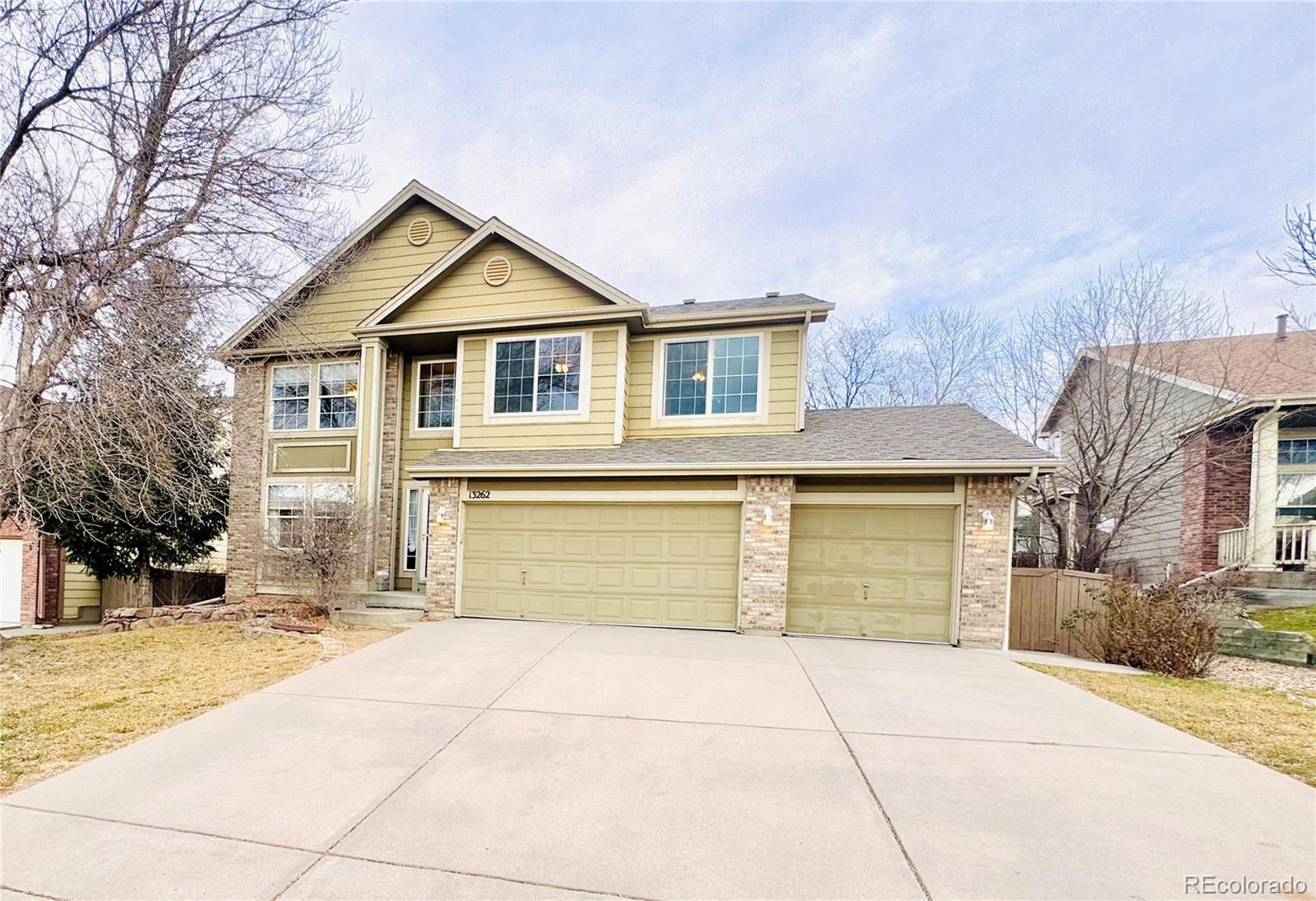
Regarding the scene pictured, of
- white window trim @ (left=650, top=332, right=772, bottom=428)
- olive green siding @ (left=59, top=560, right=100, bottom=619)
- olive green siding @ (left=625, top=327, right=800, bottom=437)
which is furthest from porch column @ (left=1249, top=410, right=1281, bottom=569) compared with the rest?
olive green siding @ (left=59, top=560, right=100, bottom=619)

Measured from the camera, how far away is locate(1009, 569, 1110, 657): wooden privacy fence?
348 inches

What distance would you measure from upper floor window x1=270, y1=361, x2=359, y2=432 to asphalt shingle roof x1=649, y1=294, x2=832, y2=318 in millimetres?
6858

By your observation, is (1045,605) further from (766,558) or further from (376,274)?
(376,274)

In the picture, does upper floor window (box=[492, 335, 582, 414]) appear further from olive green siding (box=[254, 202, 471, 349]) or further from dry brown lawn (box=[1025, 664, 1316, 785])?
dry brown lawn (box=[1025, 664, 1316, 785])

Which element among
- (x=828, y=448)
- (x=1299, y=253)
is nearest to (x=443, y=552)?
(x=828, y=448)

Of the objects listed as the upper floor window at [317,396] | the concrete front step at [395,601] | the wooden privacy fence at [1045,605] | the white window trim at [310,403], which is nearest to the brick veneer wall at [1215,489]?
the wooden privacy fence at [1045,605]

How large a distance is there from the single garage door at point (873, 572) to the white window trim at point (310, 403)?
9851 mm

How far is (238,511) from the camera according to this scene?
12.0 metres

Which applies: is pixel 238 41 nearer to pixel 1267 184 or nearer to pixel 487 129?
pixel 487 129

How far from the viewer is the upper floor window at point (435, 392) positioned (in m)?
11.9

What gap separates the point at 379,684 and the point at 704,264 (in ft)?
87.9

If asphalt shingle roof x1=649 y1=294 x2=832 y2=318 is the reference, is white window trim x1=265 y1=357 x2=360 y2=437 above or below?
below

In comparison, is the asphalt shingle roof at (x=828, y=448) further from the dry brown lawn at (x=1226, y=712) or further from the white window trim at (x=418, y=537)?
the dry brown lawn at (x=1226, y=712)

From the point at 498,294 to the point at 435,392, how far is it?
2781 millimetres
